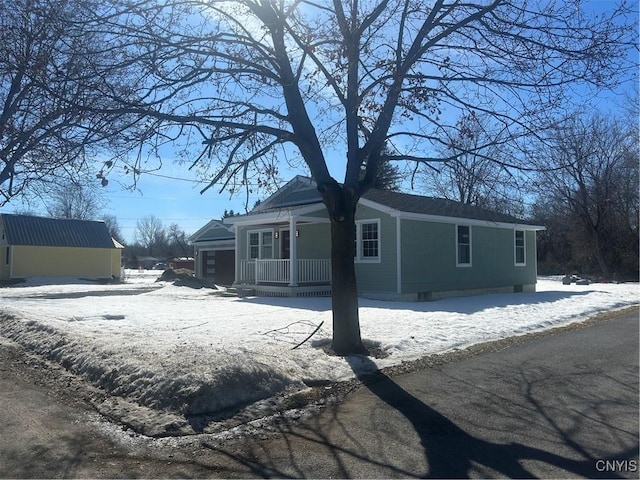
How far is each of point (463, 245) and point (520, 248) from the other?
4.53m

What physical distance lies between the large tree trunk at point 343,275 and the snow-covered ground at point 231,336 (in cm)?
41

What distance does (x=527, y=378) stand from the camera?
7219mm

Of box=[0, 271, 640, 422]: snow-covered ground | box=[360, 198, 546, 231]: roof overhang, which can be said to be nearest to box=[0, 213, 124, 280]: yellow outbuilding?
box=[0, 271, 640, 422]: snow-covered ground

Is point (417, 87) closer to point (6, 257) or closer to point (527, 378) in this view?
point (527, 378)

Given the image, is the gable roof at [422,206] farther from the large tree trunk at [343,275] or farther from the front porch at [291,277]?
the large tree trunk at [343,275]

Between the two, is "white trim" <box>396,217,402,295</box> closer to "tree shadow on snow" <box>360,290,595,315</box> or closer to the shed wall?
"tree shadow on snow" <box>360,290,595,315</box>

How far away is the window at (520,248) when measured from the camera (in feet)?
76.4

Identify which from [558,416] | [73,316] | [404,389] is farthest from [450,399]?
[73,316]

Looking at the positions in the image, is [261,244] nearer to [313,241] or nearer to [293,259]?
[313,241]

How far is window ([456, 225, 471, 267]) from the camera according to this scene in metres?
20.1

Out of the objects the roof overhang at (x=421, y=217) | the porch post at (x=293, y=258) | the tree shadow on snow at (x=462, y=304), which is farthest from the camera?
the porch post at (x=293, y=258)

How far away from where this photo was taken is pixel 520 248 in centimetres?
2348

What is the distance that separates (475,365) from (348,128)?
13.5ft

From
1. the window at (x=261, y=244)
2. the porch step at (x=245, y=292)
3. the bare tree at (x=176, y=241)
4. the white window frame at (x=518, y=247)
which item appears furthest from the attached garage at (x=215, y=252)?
the bare tree at (x=176, y=241)
